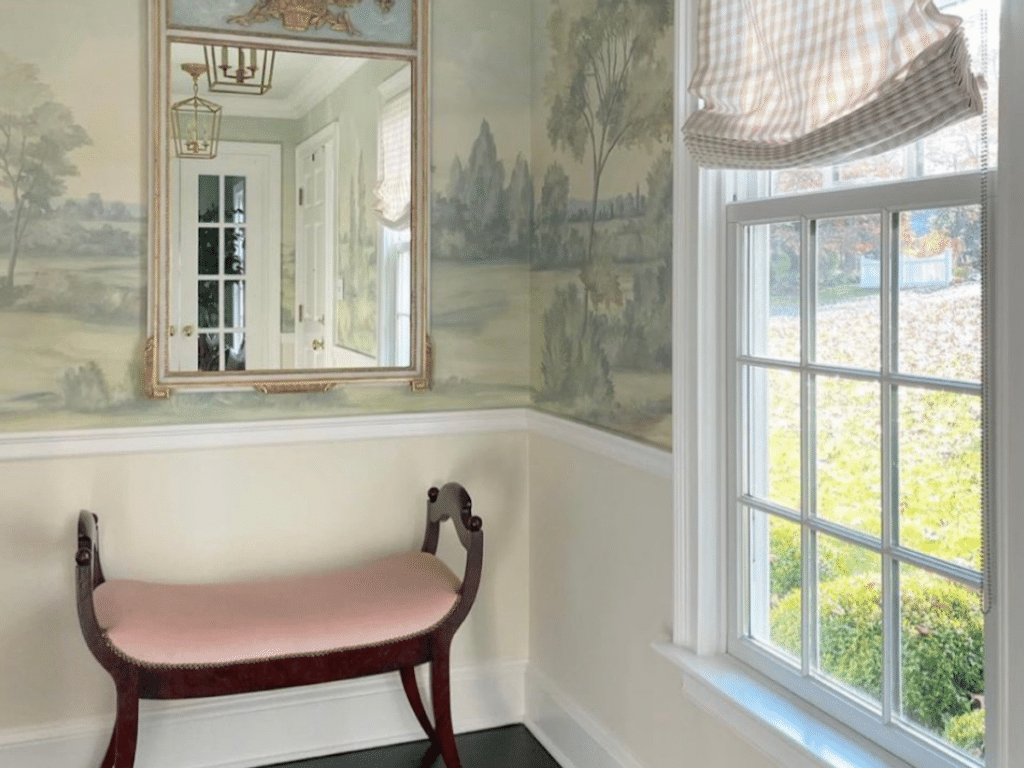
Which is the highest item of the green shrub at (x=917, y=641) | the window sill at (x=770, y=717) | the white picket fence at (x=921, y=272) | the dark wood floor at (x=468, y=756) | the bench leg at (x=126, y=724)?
the white picket fence at (x=921, y=272)

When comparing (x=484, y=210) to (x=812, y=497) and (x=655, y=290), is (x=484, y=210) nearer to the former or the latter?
(x=655, y=290)

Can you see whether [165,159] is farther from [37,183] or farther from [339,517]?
[339,517]

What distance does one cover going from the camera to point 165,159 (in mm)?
2834

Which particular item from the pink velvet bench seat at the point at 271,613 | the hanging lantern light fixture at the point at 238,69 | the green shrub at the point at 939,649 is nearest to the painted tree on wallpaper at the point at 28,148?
the hanging lantern light fixture at the point at 238,69

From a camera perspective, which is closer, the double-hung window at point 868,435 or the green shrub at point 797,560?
the double-hung window at point 868,435

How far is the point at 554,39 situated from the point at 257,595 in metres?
1.72

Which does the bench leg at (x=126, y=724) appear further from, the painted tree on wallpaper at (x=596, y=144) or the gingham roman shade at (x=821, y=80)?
the gingham roman shade at (x=821, y=80)

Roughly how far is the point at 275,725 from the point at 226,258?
131cm

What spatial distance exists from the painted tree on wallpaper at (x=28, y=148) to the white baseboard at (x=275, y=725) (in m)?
1.17

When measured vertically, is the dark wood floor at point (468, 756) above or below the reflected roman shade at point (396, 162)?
below

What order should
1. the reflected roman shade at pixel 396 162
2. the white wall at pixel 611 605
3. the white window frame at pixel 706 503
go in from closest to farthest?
the white window frame at pixel 706 503
the white wall at pixel 611 605
the reflected roman shade at pixel 396 162

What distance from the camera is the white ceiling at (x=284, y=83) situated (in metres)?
2.86

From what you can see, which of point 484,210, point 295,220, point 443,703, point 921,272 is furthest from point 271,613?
point 921,272

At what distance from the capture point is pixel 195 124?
2.86 meters
